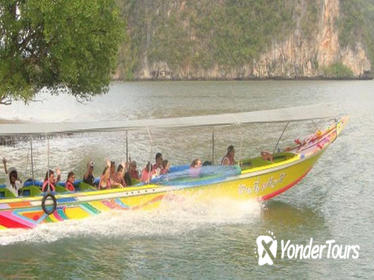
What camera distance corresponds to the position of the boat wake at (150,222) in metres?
14.5

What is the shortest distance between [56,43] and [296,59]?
155 metres

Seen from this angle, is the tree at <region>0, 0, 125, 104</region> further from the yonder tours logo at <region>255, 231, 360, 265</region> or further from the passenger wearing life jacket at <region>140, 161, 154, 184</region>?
the yonder tours logo at <region>255, 231, 360, 265</region>

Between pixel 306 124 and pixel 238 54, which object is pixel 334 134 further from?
pixel 238 54

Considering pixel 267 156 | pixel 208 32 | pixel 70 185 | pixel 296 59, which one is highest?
pixel 208 32

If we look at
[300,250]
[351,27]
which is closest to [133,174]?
[300,250]

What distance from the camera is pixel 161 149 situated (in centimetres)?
2947

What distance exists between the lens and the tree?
1967 cm

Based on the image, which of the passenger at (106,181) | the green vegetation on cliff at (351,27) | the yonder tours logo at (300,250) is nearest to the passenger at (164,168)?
the passenger at (106,181)

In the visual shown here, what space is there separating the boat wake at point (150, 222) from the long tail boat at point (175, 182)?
17 cm

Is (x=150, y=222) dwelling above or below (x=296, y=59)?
below

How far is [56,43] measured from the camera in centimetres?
2052

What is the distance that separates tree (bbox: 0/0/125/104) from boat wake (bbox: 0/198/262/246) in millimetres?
7264

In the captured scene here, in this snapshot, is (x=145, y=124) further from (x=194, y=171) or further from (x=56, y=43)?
(x=56, y=43)

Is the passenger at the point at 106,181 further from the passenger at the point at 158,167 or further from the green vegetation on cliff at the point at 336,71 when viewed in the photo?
the green vegetation on cliff at the point at 336,71
